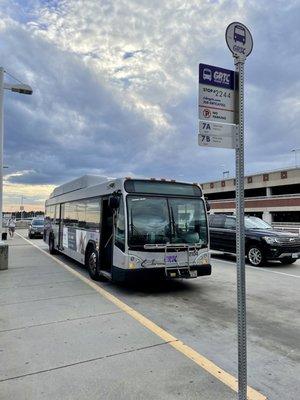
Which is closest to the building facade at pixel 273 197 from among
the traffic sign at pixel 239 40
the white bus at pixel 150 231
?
the white bus at pixel 150 231

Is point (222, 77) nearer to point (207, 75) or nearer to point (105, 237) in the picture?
point (207, 75)

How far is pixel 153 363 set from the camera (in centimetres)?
457

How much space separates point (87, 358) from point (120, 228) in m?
4.07

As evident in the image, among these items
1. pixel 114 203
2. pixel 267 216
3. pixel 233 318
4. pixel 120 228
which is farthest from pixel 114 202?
pixel 267 216

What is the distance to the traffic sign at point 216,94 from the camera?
A: 3355 mm

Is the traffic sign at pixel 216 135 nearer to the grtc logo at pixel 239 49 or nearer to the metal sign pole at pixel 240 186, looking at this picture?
the metal sign pole at pixel 240 186

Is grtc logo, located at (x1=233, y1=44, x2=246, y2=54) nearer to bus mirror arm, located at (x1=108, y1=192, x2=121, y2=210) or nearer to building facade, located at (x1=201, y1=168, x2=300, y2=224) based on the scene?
bus mirror arm, located at (x1=108, y1=192, x2=121, y2=210)

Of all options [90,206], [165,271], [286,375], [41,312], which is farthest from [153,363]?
[90,206]

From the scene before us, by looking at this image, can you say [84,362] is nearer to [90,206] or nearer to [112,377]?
[112,377]

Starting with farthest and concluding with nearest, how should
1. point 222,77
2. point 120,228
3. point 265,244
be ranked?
point 265,244 < point 120,228 < point 222,77

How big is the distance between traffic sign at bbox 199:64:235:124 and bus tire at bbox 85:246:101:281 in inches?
292

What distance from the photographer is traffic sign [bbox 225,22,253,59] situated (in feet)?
11.4

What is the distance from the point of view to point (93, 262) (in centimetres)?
1055

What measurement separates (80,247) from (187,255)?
458cm
